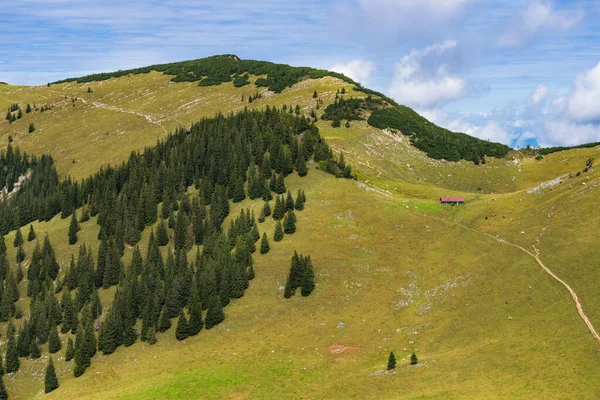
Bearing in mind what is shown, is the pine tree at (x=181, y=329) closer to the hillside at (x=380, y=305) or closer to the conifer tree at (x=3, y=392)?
the hillside at (x=380, y=305)

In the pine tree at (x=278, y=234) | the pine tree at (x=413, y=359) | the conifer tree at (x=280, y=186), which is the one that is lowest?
the pine tree at (x=413, y=359)

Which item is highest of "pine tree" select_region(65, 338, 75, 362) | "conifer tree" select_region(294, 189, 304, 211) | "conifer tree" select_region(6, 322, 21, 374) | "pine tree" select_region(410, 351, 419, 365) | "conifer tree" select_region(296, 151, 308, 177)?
"conifer tree" select_region(296, 151, 308, 177)

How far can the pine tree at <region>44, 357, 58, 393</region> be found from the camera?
11150 centimetres

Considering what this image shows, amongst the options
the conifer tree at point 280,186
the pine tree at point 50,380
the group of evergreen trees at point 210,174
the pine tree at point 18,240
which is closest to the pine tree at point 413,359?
the pine tree at point 50,380

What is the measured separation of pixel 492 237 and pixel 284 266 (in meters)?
45.2

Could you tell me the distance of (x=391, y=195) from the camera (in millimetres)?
150375

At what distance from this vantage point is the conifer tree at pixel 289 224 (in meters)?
135

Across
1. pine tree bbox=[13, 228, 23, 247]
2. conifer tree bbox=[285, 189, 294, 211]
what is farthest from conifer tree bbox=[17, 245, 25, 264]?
conifer tree bbox=[285, 189, 294, 211]

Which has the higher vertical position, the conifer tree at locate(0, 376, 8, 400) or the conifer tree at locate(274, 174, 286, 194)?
the conifer tree at locate(274, 174, 286, 194)

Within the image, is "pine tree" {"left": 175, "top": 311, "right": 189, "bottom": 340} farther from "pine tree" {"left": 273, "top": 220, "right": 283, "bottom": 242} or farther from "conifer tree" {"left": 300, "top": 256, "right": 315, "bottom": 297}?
"pine tree" {"left": 273, "top": 220, "right": 283, "bottom": 242}

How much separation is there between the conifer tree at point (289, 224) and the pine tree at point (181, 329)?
111 ft

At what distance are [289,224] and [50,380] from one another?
6096cm

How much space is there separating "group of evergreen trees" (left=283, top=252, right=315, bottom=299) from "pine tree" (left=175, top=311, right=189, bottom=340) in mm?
21136

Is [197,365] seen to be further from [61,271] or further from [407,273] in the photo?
[61,271]
